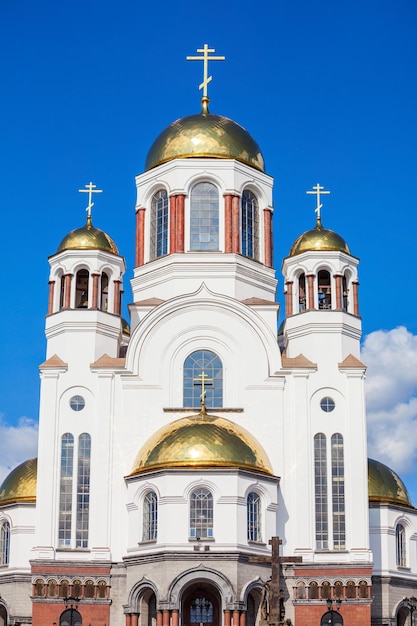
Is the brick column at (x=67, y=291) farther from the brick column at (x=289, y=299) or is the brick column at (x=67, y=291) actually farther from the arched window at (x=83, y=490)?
the brick column at (x=289, y=299)

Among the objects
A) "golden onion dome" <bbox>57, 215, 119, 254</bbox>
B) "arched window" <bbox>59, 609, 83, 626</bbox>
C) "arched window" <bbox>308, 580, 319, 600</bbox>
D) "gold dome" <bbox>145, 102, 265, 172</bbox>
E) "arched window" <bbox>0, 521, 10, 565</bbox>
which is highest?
"gold dome" <bbox>145, 102, 265, 172</bbox>

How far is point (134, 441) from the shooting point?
35.2 m

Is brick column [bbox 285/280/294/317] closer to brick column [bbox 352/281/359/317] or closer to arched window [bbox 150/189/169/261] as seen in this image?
brick column [bbox 352/281/359/317]

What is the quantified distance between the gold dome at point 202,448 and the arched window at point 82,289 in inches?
228

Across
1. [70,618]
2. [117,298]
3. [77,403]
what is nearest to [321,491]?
[77,403]

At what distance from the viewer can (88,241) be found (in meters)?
37.5

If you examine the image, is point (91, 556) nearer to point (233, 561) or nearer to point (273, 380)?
point (233, 561)

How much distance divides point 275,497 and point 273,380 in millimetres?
3865

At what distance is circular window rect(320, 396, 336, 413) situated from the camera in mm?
35562

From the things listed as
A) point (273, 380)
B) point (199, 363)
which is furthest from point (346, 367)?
point (199, 363)

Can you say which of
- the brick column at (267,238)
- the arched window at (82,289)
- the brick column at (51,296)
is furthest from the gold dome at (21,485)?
the brick column at (267,238)

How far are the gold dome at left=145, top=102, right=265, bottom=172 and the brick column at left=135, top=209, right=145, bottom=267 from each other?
1.73 m

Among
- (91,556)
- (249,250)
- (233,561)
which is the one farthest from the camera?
(249,250)

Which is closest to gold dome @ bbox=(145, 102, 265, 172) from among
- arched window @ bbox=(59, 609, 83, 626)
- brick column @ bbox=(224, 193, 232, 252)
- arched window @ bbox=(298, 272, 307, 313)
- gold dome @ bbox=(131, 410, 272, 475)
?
brick column @ bbox=(224, 193, 232, 252)
